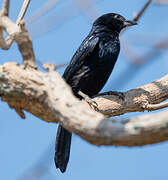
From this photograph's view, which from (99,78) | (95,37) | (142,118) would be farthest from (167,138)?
(95,37)

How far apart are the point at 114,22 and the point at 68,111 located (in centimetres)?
327

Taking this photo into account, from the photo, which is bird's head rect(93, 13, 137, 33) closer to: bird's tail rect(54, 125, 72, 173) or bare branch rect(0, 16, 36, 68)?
bird's tail rect(54, 125, 72, 173)

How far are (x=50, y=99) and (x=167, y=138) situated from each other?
795 mm

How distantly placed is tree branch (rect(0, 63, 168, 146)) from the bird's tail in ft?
4.82

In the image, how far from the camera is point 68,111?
2.10 meters

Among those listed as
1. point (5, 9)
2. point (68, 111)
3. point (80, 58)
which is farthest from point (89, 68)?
point (68, 111)

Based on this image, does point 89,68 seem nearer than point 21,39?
No

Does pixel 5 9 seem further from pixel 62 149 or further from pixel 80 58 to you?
pixel 62 149

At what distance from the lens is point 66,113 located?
2.10m

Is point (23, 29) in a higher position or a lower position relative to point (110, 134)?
higher

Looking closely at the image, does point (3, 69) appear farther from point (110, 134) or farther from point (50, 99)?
point (110, 134)

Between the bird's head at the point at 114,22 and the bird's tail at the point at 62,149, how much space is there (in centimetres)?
178

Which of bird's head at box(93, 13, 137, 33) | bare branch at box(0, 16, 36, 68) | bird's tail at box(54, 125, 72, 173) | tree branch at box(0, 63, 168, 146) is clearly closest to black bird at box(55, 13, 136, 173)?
bird's tail at box(54, 125, 72, 173)

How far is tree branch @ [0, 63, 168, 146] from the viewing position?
185 centimetres
